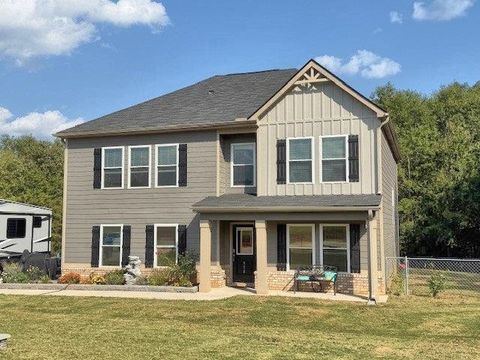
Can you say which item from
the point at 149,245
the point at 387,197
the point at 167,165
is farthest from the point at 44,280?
the point at 387,197

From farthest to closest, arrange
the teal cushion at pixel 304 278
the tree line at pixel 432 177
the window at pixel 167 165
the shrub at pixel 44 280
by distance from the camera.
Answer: the tree line at pixel 432 177, the window at pixel 167 165, the shrub at pixel 44 280, the teal cushion at pixel 304 278

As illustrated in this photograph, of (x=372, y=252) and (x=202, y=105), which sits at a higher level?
(x=202, y=105)

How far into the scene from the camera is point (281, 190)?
15.8 m

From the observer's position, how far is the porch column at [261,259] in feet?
48.5

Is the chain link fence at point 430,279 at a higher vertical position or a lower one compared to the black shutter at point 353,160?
lower

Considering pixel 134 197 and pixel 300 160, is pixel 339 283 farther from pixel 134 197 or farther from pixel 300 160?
pixel 134 197

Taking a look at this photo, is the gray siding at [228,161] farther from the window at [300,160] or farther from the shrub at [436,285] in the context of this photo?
the shrub at [436,285]

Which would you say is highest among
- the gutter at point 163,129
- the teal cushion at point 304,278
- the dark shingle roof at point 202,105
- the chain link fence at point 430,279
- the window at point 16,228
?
the dark shingle roof at point 202,105

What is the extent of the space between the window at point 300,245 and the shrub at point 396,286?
2697 millimetres

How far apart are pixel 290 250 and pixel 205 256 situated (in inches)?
108

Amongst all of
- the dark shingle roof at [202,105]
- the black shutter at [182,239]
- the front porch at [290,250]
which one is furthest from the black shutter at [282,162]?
the black shutter at [182,239]

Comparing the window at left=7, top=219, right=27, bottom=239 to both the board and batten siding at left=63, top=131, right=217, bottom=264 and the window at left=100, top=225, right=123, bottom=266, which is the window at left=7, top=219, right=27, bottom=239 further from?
the window at left=100, top=225, right=123, bottom=266

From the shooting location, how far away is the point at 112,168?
18.0 metres

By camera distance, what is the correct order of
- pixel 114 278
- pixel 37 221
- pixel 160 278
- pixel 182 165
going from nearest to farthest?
pixel 160 278 → pixel 114 278 → pixel 182 165 → pixel 37 221
